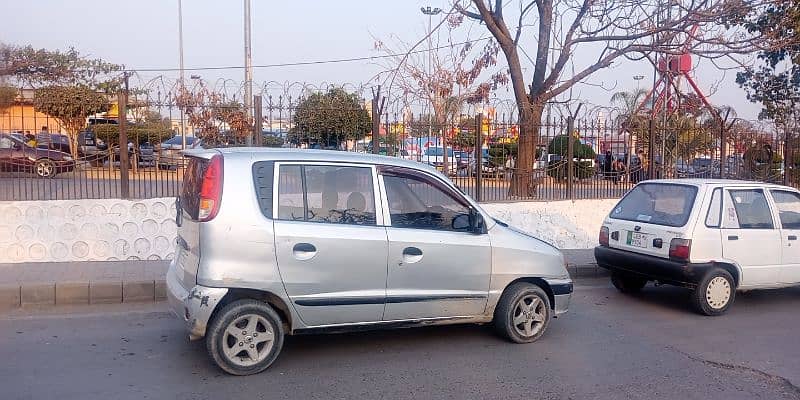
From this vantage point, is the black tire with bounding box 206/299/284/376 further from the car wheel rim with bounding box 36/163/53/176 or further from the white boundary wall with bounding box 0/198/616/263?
the car wheel rim with bounding box 36/163/53/176

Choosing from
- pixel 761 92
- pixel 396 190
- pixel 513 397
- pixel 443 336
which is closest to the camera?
pixel 513 397

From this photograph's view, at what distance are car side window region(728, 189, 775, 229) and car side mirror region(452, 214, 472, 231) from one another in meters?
3.76

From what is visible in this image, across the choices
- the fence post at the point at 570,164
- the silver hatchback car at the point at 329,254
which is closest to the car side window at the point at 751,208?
the silver hatchback car at the point at 329,254

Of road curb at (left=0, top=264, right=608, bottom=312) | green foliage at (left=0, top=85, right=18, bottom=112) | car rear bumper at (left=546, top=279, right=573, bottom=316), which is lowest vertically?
road curb at (left=0, top=264, right=608, bottom=312)

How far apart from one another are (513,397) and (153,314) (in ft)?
13.9

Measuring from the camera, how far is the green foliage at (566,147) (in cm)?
1326

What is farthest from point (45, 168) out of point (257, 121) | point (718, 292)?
point (718, 292)

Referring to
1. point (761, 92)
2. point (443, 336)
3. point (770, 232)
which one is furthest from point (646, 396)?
point (761, 92)

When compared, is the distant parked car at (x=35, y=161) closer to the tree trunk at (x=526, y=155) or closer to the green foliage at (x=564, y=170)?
the tree trunk at (x=526, y=155)

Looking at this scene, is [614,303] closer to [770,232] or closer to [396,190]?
[770,232]

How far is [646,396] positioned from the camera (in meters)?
5.37

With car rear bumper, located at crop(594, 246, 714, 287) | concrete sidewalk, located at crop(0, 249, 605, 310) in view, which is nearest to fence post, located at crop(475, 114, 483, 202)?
car rear bumper, located at crop(594, 246, 714, 287)

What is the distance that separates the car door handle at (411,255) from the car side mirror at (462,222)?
1.53ft

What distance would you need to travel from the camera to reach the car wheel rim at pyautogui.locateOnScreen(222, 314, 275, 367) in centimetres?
562
